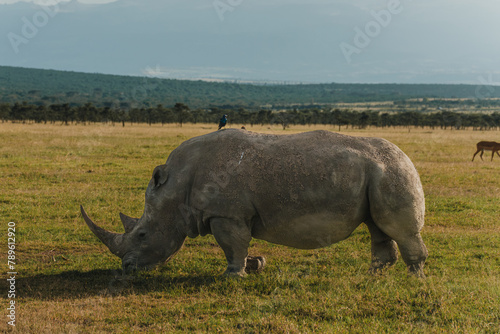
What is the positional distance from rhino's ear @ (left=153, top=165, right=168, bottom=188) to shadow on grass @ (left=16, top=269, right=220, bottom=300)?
1.47 meters

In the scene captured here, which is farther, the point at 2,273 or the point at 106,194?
the point at 106,194

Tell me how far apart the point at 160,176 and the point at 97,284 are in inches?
74.6

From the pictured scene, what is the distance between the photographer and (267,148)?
23.6 ft

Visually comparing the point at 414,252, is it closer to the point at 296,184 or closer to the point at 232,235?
the point at 296,184

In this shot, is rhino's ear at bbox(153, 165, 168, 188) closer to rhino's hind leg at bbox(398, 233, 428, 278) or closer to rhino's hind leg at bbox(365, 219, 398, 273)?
rhino's hind leg at bbox(365, 219, 398, 273)

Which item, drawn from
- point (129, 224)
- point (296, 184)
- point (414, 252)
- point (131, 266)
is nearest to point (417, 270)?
point (414, 252)

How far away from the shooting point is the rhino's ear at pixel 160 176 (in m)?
7.40

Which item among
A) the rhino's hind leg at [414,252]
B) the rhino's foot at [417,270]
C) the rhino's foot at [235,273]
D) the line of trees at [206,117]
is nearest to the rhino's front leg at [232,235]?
the rhino's foot at [235,273]

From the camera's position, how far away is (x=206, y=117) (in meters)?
109

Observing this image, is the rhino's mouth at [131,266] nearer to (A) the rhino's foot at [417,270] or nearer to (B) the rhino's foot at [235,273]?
(B) the rhino's foot at [235,273]

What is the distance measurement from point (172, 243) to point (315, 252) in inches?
120

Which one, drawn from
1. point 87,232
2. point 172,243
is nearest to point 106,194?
point 87,232

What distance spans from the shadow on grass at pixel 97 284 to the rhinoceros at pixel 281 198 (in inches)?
11.6

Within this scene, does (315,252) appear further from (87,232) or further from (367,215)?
(87,232)
